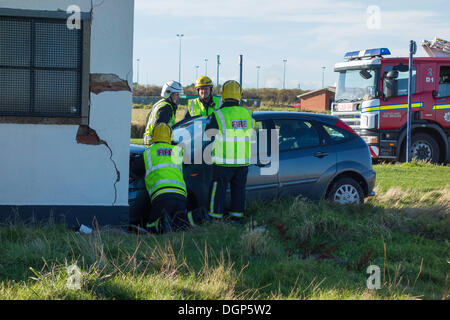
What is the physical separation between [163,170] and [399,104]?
9903mm

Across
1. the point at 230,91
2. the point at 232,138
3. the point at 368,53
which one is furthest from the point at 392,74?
the point at 232,138

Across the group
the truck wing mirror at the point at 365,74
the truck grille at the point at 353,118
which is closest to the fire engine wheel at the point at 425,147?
the truck grille at the point at 353,118

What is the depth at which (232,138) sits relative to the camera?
764 centimetres

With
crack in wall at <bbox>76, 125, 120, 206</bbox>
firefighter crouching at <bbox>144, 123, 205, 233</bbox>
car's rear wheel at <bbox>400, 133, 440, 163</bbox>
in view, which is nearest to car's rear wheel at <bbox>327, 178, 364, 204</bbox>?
firefighter crouching at <bbox>144, 123, 205, 233</bbox>

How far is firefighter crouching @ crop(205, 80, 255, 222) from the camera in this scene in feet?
25.0

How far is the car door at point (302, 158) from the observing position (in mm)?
8258

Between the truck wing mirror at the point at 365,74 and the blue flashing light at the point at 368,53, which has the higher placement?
the blue flashing light at the point at 368,53

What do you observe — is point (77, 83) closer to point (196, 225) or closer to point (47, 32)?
point (47, 32)

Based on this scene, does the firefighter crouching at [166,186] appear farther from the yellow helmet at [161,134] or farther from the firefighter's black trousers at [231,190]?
the firefighter's black trousers at [231,190]

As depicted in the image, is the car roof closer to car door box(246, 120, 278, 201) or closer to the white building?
car door box(246, 120, 278, 201)

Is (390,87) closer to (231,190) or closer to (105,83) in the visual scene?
(231,190)

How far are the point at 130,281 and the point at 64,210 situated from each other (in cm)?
272

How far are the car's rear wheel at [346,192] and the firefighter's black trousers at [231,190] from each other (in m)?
1.58
